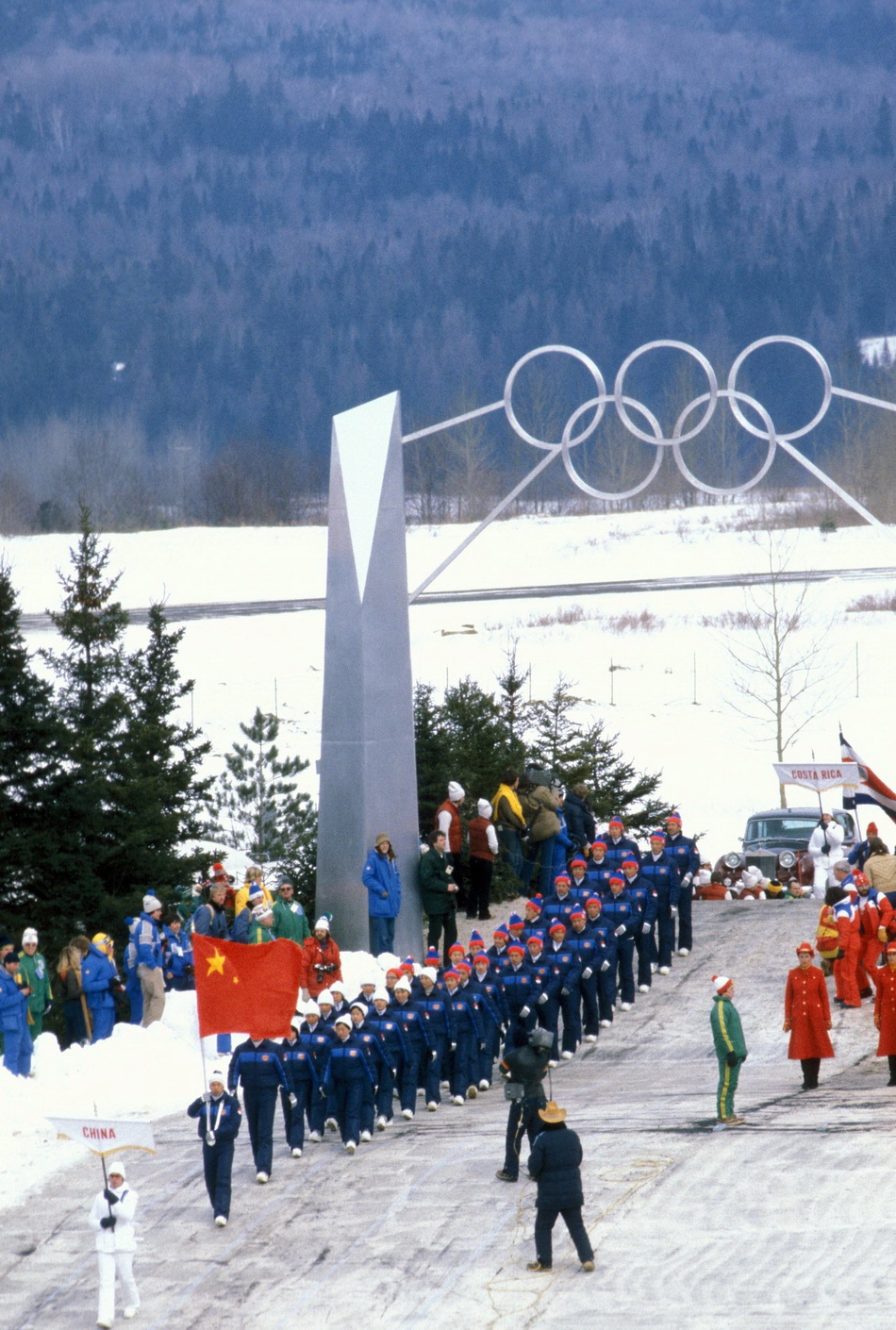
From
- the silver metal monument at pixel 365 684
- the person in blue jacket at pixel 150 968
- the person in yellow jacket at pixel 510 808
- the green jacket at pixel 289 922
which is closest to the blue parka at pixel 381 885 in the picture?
the silver metal monument at pixel 365 684

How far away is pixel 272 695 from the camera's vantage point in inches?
1674

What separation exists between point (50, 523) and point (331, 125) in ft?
Result: 218

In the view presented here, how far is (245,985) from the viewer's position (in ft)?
48.0

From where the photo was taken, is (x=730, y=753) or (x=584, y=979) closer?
(x=584, y=979)

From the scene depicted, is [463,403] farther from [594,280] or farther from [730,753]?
[730,753]

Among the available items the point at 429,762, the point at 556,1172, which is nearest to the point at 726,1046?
the point at 556,1172

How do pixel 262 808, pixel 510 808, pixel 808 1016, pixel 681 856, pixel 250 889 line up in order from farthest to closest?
pixel 262 808 → pixel 510 808 → pixel 681 856 → pixel 250 889 → pixel 808 1016

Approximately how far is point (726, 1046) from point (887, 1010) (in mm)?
1923

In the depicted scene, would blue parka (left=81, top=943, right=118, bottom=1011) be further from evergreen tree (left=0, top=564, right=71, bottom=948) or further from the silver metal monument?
evergreen tree (left=0, top=564, right=71, bottom=948)

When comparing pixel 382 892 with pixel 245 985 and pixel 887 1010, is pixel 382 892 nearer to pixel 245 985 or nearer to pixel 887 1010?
pixel 887 1010

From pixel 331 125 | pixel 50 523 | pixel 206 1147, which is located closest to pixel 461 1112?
pixel 206 1147

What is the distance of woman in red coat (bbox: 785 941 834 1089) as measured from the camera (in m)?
16.5

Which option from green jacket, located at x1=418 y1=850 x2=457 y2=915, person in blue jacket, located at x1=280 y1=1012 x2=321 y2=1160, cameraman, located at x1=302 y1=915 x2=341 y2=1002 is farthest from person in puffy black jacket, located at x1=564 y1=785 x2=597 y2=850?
person in blue jacket, located at x1=280 y1=1012 x2=321 y2=1160

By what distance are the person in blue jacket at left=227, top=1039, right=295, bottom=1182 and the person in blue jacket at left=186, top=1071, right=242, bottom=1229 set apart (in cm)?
85
